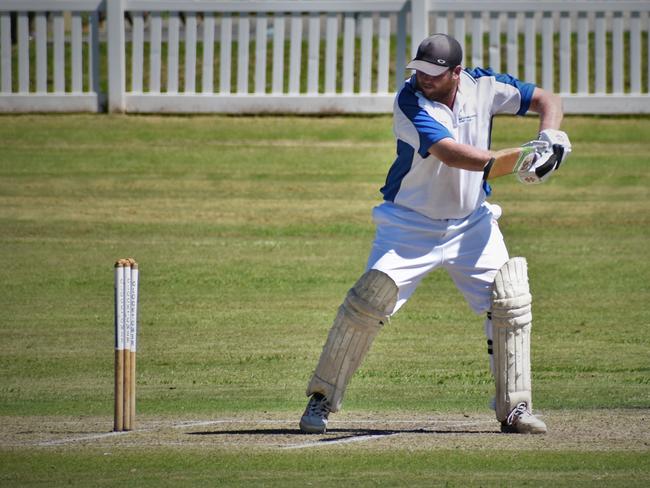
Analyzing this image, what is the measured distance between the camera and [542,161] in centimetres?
782

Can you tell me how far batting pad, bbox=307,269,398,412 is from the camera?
7949mm

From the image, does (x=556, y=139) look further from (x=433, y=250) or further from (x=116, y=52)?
(x=116, y=52)

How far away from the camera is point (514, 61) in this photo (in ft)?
68.4

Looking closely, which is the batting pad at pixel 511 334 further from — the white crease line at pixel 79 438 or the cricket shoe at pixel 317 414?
A: the white crease line at pixel 79 438

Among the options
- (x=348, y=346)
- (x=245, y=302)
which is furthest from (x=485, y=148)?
(x=245, y=302)

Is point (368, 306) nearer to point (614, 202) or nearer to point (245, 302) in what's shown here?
point (245, 302)

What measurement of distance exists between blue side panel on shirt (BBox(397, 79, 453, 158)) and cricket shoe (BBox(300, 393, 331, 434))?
5.09 feet

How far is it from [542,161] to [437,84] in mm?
728

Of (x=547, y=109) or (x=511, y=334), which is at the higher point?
(x=547, y=109)

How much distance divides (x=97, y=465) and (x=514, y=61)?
14.6 m

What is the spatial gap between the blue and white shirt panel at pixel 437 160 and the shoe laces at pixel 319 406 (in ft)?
3.99

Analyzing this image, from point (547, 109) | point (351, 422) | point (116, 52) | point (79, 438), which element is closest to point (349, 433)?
point (351, 422)

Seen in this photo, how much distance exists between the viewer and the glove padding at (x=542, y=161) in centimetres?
783

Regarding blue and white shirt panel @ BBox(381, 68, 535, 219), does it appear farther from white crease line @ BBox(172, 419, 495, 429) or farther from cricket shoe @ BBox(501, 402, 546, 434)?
white crease line @ BBox(172, 419, 495, 429)
